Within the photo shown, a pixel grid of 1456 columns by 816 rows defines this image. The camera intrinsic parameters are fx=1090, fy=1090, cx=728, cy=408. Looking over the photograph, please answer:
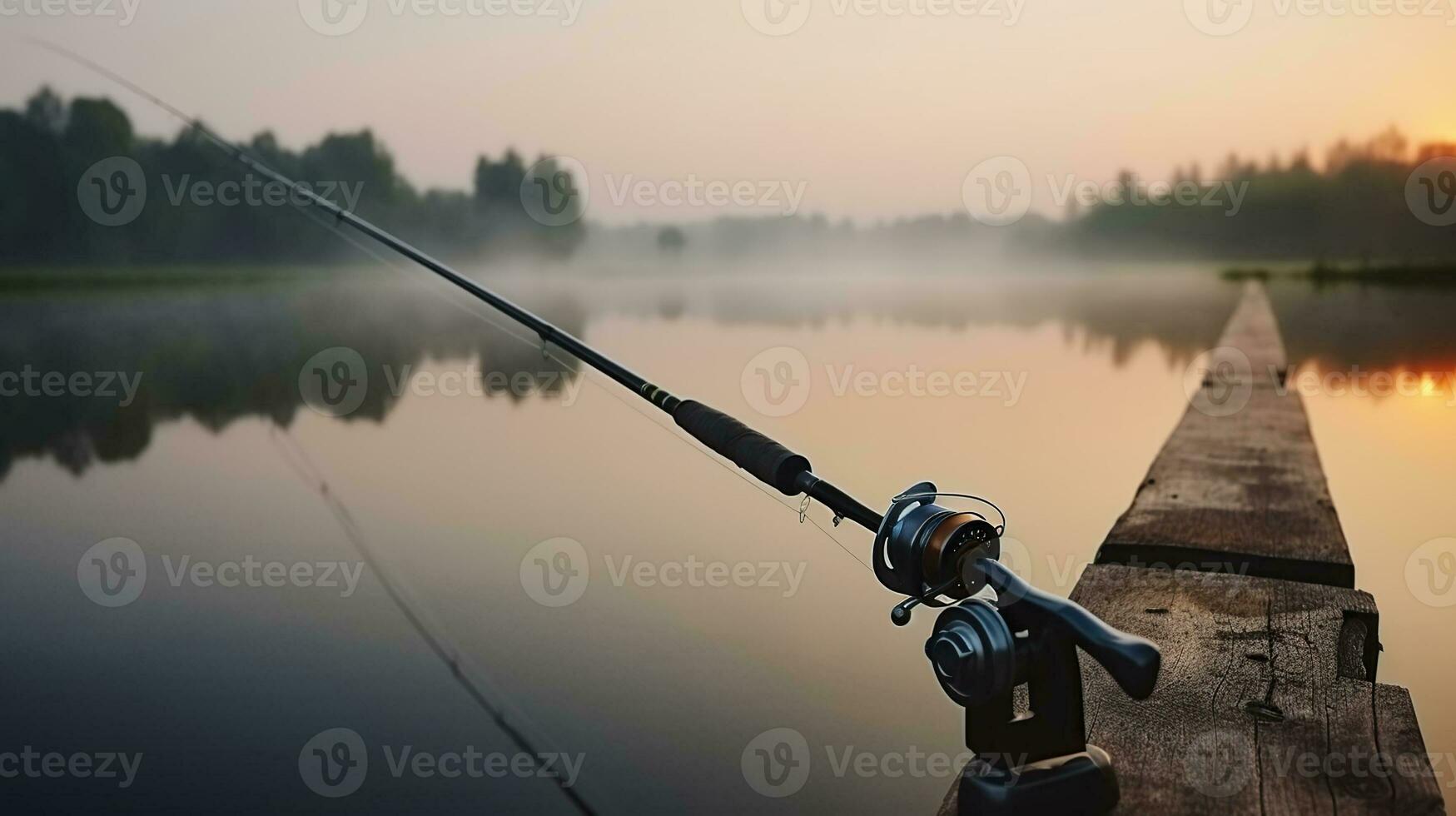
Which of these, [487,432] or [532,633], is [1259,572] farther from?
[487,432]

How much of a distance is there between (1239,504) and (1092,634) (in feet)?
7.59

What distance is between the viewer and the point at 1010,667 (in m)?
1.40

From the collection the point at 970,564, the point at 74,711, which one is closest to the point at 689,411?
the point at 970,564

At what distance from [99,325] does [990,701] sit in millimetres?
23411

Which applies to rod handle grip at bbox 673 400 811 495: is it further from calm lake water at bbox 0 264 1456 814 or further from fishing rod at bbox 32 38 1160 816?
calm lake water at bbox 0 264 1456 814

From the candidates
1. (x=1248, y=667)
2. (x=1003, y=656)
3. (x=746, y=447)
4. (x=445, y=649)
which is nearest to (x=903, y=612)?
(x=1003, y=656)

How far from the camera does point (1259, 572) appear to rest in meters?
2.71

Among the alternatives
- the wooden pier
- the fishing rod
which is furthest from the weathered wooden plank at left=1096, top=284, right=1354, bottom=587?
the fishing rod

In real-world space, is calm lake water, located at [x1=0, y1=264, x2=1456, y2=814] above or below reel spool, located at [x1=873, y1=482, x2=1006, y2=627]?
below

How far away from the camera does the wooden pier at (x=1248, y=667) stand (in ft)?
5.16

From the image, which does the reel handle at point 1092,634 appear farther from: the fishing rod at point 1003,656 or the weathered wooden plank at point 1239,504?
the weathered wooden plank at point 1239,504

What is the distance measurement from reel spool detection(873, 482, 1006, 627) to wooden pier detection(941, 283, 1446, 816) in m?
0.30

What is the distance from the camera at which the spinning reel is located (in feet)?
4.58

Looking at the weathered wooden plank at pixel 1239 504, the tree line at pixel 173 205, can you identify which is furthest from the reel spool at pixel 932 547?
the tree line at pixel 173 205
